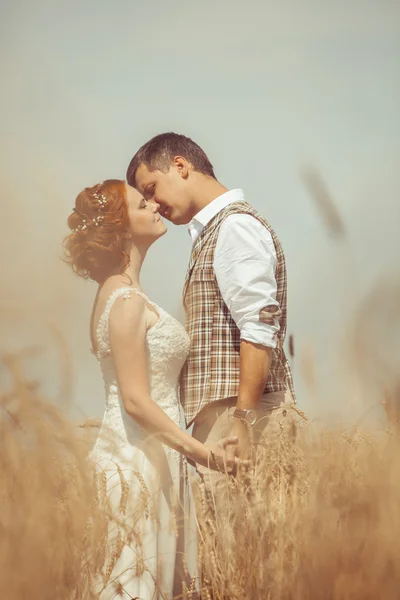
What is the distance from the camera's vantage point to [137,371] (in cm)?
279

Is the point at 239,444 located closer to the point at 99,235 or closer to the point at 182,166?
the point at 99,235

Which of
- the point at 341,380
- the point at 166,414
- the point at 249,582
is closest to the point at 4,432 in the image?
the point at 249,582

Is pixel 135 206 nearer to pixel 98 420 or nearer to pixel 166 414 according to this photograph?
pixel 166 414

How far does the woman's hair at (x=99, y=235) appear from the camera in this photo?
3109mm

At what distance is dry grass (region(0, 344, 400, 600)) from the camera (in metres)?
1.27

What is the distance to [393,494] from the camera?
4.55 ft

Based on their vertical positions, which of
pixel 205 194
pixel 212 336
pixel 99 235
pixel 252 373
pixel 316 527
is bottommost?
pixel 316 527

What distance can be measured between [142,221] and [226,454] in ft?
3.86

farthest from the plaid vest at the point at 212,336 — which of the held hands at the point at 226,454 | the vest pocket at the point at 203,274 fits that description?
the held hands at the point at 226,454

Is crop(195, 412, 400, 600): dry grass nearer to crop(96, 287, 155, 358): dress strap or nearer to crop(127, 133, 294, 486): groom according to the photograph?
crop(127, 133, 294, 486): groom

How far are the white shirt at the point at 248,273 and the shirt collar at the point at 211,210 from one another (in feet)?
0.54

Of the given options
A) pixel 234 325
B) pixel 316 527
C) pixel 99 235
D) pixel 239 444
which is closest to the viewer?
pixel 316 527

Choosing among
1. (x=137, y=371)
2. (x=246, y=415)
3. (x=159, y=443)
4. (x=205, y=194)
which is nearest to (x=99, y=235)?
(x=205, y=194)

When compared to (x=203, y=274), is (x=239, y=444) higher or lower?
lower
